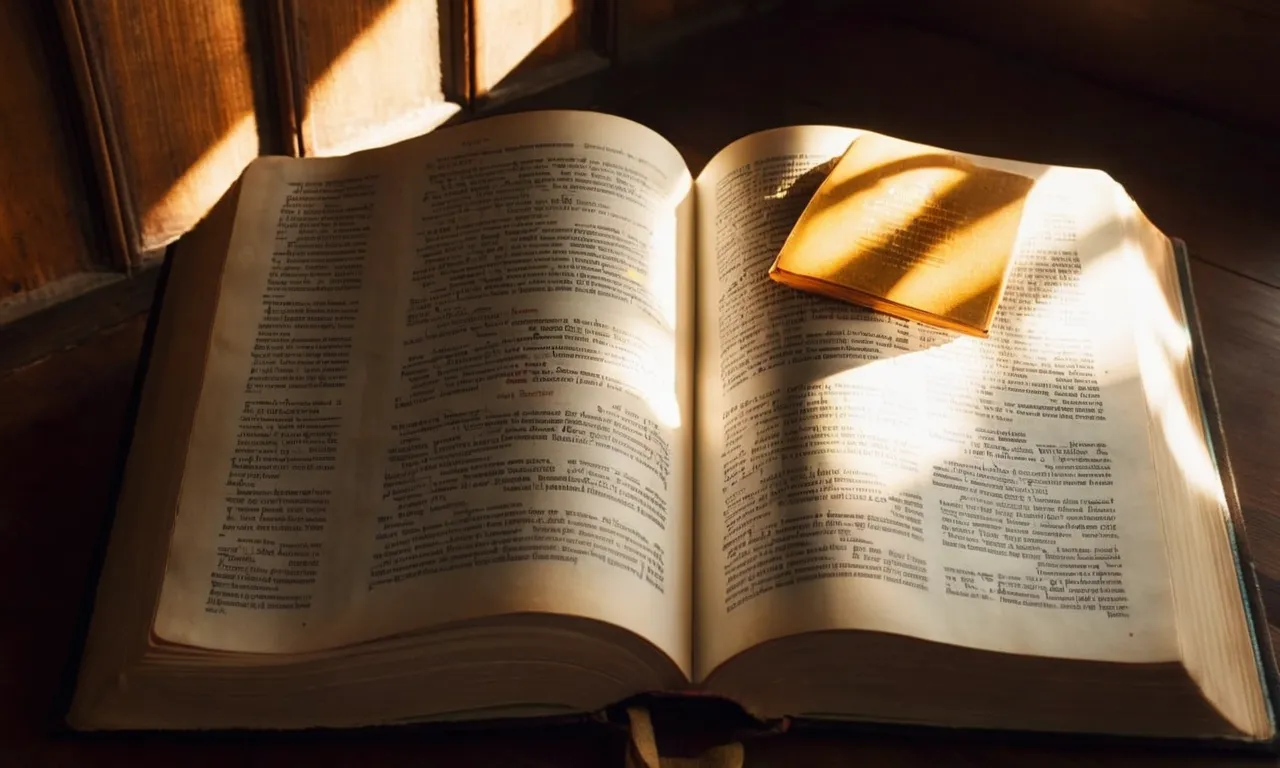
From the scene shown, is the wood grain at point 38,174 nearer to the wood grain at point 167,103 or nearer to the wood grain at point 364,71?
the wood grain at point 167,103

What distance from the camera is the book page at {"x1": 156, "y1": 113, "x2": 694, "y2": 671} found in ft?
2.19

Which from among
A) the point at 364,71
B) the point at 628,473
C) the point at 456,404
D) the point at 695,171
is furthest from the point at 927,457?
the point at 364,71

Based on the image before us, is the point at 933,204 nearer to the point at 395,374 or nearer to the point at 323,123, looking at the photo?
the point at 395,374

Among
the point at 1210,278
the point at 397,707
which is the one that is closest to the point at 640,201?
the point at 397,707

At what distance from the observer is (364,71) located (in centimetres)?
107

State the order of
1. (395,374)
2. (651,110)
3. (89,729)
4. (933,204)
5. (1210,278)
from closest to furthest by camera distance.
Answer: (89,729)
(395,374)
(933,204)
(1210,278)
(651,110)

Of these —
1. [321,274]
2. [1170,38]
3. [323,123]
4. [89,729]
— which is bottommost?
[89,729]

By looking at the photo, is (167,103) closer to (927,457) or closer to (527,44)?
(527,44)

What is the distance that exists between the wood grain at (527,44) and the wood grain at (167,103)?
0.73ft

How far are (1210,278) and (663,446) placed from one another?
1.91 feet

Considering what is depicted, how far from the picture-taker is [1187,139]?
1.23 metres

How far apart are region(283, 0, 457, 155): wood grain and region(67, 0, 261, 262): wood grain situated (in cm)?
4

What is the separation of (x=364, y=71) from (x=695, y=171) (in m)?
0.31

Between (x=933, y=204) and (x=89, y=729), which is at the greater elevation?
(x=933, y=204)
